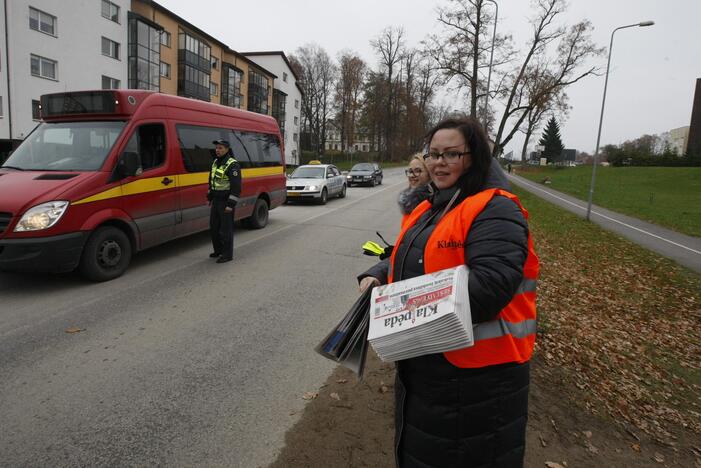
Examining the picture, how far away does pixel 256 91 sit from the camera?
178 ft

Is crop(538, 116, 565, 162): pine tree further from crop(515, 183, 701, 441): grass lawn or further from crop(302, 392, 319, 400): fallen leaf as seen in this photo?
crop(302, 392, 319, 400): fallen leaf

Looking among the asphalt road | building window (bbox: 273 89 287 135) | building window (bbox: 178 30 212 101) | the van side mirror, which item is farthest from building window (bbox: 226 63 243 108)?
the asphalt road

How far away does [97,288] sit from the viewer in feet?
19.6

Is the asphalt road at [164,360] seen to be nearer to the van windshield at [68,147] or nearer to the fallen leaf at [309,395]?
the fallen leaf at [309,395]

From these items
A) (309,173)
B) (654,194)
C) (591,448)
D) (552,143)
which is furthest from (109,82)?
(552,143)

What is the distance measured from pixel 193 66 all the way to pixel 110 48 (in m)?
9.71

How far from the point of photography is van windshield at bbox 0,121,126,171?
638 cm

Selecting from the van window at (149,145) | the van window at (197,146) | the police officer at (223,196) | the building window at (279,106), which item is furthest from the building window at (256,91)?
the police officer at (223,196)

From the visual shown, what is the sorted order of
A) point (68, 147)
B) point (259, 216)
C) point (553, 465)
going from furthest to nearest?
point (259, 216)
point (68, 147)
point (553, 465)

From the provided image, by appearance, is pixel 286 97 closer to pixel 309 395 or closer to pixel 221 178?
pixel 221 178

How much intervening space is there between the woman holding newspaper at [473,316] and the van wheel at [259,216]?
924 cm

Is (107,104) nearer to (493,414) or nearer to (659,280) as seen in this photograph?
(493,414)

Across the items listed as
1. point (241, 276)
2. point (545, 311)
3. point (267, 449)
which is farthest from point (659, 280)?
point (267, 449)

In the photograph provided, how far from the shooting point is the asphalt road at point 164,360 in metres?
2.87
